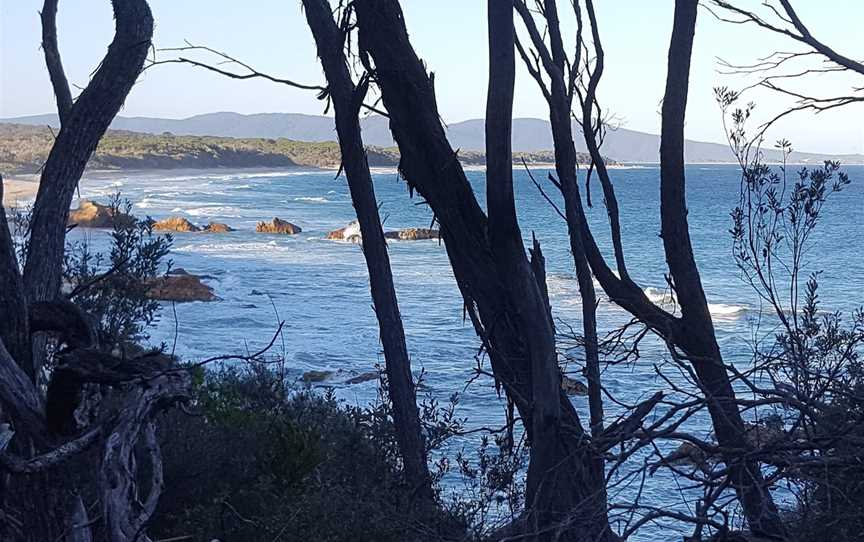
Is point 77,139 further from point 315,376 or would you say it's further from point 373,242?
point 315,376

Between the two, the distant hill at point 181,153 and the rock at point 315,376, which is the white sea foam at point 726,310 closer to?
the rock at point 315,376

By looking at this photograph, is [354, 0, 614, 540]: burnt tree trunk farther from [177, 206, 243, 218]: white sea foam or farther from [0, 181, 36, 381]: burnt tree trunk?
[177, 206, 243, 218]: white sea foam

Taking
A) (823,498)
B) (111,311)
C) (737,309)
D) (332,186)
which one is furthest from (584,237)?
(332,186)

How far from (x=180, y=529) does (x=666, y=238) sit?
2.76 meters

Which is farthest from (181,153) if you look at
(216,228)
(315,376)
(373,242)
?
(373,242)

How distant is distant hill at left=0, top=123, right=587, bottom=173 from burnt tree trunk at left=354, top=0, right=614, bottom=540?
5672cm

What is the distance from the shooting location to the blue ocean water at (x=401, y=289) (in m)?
17.7

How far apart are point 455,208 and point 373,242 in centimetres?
339

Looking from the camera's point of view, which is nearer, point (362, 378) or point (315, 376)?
point (362, 378)

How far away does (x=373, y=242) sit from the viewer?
7.64m

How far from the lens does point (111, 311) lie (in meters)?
8.91

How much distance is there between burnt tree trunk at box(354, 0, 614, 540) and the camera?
421 centimetres

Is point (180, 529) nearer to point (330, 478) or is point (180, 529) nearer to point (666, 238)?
point (330, 478)

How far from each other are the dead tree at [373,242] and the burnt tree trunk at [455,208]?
2570 mm
